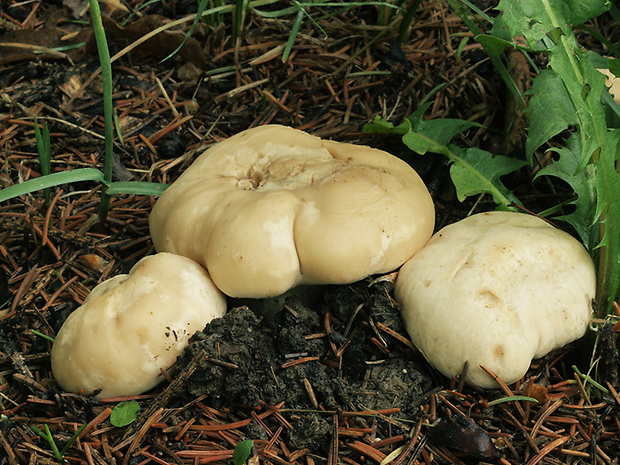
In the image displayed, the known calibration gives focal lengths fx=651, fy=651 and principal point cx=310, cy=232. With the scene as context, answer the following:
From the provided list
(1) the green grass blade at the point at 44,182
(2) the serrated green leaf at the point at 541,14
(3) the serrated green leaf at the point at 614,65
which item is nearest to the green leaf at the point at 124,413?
(1) the green grass blade at the point at 44,182

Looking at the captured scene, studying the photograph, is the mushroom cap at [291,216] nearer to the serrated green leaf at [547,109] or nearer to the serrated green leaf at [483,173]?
the serrated green leaf at [483,173]

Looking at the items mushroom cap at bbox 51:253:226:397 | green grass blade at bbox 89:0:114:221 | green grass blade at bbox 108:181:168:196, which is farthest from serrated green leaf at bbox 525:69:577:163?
green grass blade at bbox 89:0:114:221

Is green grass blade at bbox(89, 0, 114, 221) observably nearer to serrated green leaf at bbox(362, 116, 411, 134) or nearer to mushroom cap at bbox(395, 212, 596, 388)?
serrated green leaf at bbox(362, 116, 411, 134)

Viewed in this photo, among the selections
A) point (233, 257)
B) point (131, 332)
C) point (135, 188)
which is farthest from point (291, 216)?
point (135, 188)

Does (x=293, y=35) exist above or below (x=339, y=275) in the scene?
above

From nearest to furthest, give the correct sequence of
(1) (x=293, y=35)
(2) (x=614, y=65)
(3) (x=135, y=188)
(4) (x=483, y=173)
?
(2) (x=614, y=65)
(3) (x=135, y=188)
(4) (x=483, y=173)
(1) (x=293, y=35)

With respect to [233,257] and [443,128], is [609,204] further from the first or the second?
[233,257]

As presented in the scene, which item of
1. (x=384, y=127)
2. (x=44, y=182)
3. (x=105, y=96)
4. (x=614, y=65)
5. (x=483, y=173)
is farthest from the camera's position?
(x=384, y=127)
